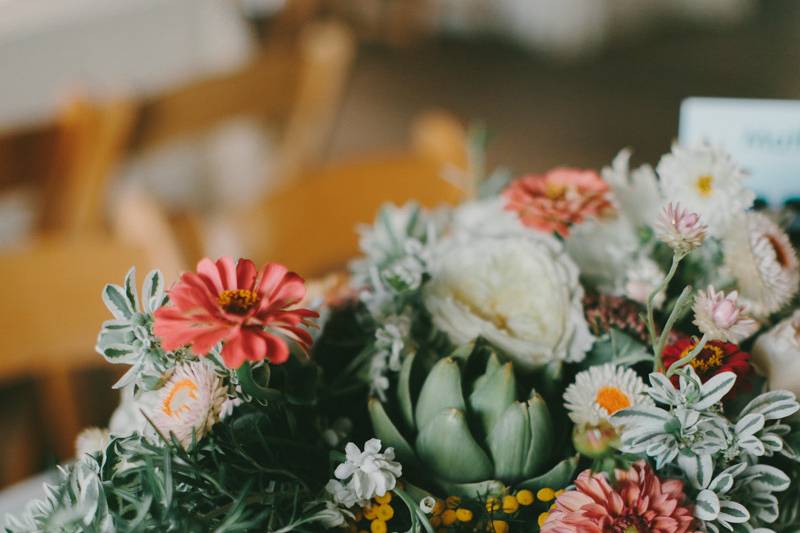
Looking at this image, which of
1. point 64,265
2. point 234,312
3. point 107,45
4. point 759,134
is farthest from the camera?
point 107,45

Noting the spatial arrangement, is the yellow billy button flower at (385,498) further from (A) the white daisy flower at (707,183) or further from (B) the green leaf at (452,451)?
(A) the white daisy flower at (707,183)

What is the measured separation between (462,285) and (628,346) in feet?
0.36

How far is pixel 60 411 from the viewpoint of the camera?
144 cm

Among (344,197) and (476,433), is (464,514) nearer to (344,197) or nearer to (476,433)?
(476,433)

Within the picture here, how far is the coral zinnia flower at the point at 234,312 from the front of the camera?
0.35 metres

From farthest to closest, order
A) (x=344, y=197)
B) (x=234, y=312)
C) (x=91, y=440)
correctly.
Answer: (x=344, y=197)
(x=91, y=440)
(x=234, y=312)

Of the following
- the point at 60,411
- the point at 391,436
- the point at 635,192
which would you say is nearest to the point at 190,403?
the point at 391,436

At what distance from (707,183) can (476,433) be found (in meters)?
0.21

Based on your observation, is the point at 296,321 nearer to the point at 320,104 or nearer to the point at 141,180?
the point at 320,104

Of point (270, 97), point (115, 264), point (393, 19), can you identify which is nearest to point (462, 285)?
point (115, 264)

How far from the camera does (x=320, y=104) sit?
141 cm

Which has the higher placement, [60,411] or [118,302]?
[118,302]

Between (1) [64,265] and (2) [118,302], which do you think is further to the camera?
(1) [64,265]

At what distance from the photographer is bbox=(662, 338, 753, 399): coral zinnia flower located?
410 mm
